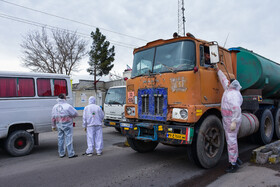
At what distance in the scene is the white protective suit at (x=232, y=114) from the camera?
432cm

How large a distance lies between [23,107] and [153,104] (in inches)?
158

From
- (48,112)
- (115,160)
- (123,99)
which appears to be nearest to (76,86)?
(123,99)

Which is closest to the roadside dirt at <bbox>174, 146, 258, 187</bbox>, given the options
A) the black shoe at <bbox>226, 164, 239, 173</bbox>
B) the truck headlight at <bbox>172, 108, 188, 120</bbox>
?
the black shoe at <bbox>226, 164, 239, 173</bbox>

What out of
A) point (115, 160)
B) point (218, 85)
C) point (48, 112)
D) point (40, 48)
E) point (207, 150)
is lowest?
point (115, 160)

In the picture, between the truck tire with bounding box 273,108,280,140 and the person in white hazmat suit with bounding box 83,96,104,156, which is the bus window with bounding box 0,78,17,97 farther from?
the truck tire with bounding box 273,108,280,140

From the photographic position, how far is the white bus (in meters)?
5.84

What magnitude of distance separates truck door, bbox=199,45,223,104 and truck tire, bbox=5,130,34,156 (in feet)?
16.7

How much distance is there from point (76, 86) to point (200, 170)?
2449cm

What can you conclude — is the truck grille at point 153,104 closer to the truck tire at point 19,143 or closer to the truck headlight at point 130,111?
the truck headlight at point 130,111

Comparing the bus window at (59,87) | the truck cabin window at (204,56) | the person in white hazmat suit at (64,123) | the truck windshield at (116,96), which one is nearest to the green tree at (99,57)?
the truck windshield at (116,96)

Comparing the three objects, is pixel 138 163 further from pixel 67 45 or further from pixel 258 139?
pixel 67 45

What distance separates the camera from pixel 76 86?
26875mm

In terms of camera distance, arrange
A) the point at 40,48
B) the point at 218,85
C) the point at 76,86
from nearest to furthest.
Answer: the point at 218,85 < the point at 40,48 < the point at 76,86

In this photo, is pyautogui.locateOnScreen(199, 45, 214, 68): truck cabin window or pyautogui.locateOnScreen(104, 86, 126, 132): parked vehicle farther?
pyautogui.locateOnScreen(104, 86, 126, 132): parked vehicle
